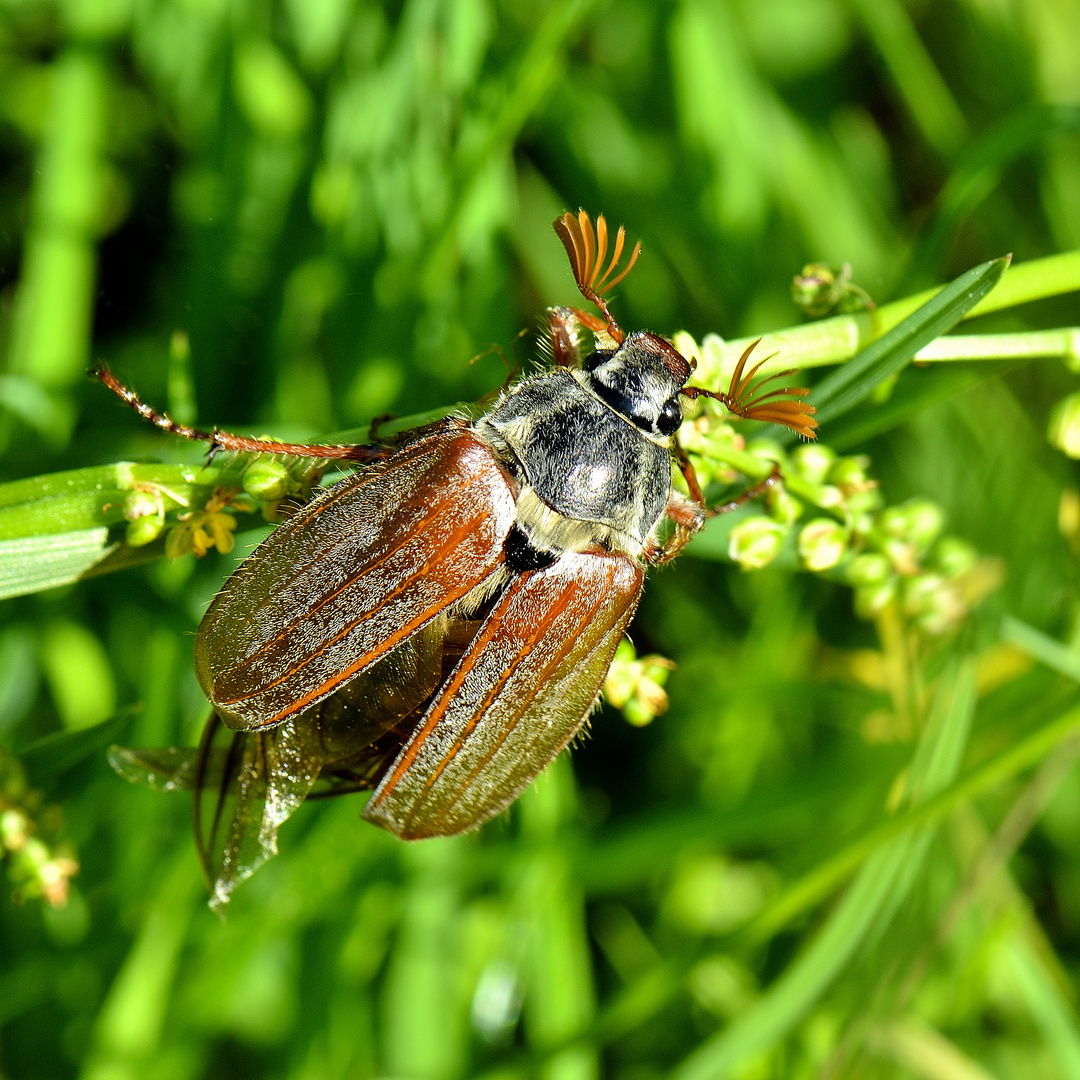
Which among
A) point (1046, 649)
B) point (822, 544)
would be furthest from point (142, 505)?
point (1046, 649)

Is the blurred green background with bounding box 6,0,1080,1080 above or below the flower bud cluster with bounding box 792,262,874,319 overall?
below

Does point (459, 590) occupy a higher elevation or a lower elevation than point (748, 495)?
lower

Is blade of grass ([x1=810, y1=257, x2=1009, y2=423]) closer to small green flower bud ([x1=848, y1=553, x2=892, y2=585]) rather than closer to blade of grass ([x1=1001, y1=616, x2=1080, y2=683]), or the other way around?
small green flower bud ([x1=848, y1=553, x2=892, y2=585])

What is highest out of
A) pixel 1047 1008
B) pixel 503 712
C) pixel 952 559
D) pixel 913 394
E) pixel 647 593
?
pixel 913 394

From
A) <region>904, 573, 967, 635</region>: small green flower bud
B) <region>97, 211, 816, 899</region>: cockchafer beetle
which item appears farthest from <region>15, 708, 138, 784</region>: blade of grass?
<region>904, 573, 967, 635</region>: small green flower bud

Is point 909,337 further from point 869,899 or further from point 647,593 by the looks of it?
point 647,593

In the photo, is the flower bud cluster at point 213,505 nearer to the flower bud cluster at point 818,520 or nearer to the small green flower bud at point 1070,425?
the flower bud cluster at point 818,520
